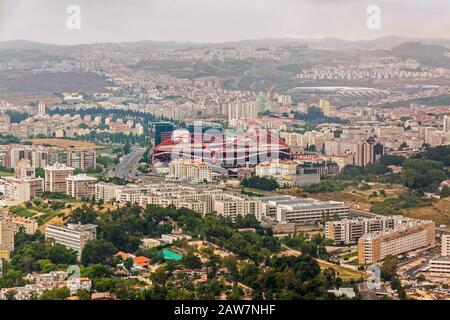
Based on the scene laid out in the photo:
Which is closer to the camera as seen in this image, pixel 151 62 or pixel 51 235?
pixel 51 235

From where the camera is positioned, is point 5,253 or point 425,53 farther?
point 425,53

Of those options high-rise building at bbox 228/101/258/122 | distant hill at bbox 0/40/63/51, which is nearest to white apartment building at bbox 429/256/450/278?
high-rise building at bbox 228/101/258/122

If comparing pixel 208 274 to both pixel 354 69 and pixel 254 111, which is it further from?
pixel 354 69

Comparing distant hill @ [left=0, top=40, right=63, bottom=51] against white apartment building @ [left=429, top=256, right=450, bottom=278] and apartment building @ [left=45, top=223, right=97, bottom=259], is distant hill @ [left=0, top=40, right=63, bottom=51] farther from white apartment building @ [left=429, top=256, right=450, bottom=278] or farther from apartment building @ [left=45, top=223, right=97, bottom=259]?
white apartment building @ [left=429, top=256, right=450, bottom=278]

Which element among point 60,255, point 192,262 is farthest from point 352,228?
point 60,255

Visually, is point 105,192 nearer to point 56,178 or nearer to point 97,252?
point 56,178
